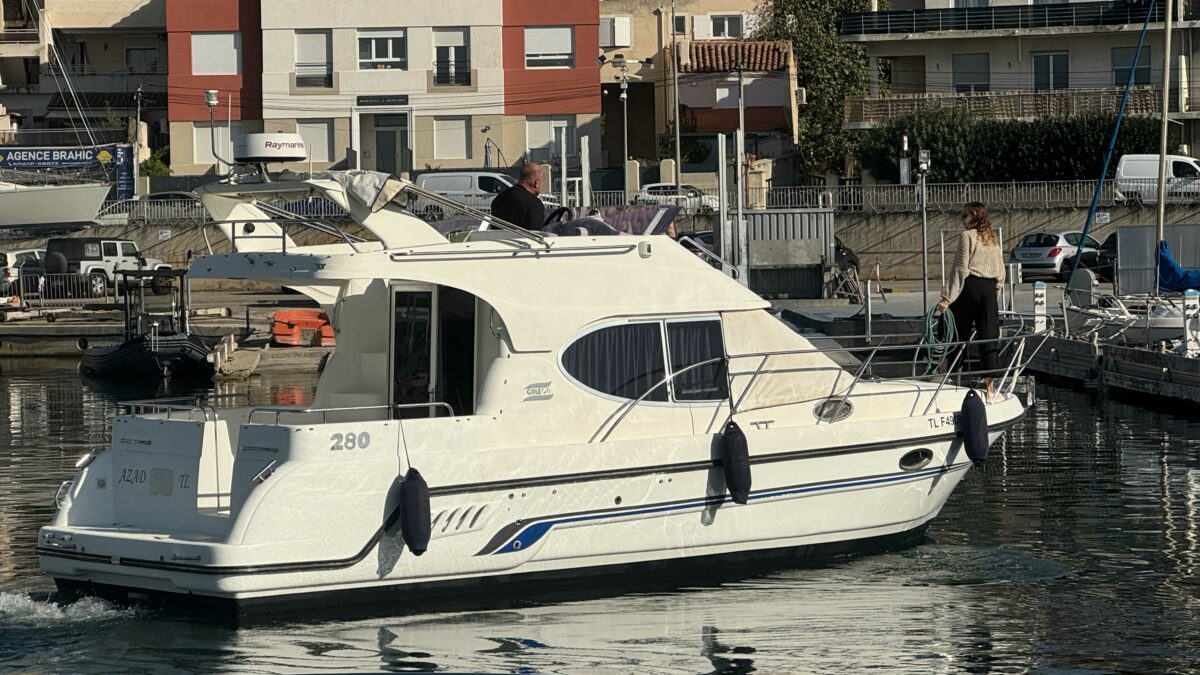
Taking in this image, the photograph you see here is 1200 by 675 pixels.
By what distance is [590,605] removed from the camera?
11.9 meters

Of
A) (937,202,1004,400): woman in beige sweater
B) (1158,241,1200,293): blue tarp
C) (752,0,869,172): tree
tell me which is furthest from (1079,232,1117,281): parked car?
(937,202,1004,400): woman in beige sweater

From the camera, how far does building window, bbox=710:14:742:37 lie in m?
69.2

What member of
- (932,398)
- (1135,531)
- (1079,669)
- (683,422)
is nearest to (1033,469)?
(1135,531)

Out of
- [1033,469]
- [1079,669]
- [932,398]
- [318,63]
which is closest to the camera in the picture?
[1079,669]

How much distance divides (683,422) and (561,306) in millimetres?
1257

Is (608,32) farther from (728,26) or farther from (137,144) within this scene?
(137,144)

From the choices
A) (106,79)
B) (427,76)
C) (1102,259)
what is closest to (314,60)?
(427,76)

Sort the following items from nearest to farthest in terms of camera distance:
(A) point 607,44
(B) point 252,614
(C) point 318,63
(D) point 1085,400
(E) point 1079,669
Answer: (E) point 1079,669, (B) point 252,614, (D) point 1085,400, (C) point 318,63, (A) point 607,44

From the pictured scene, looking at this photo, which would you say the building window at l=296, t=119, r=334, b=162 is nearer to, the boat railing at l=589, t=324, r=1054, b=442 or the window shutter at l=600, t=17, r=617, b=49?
the window shutter at l=600, t=17, r=617, b=49

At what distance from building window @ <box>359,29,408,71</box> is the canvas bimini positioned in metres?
45.0

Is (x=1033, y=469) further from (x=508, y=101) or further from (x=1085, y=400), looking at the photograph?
(x=508, y=101)

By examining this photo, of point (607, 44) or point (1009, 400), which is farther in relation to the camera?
point (607, 44)

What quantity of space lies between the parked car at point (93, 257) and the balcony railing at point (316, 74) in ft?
44.1

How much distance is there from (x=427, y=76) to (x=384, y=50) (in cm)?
167
